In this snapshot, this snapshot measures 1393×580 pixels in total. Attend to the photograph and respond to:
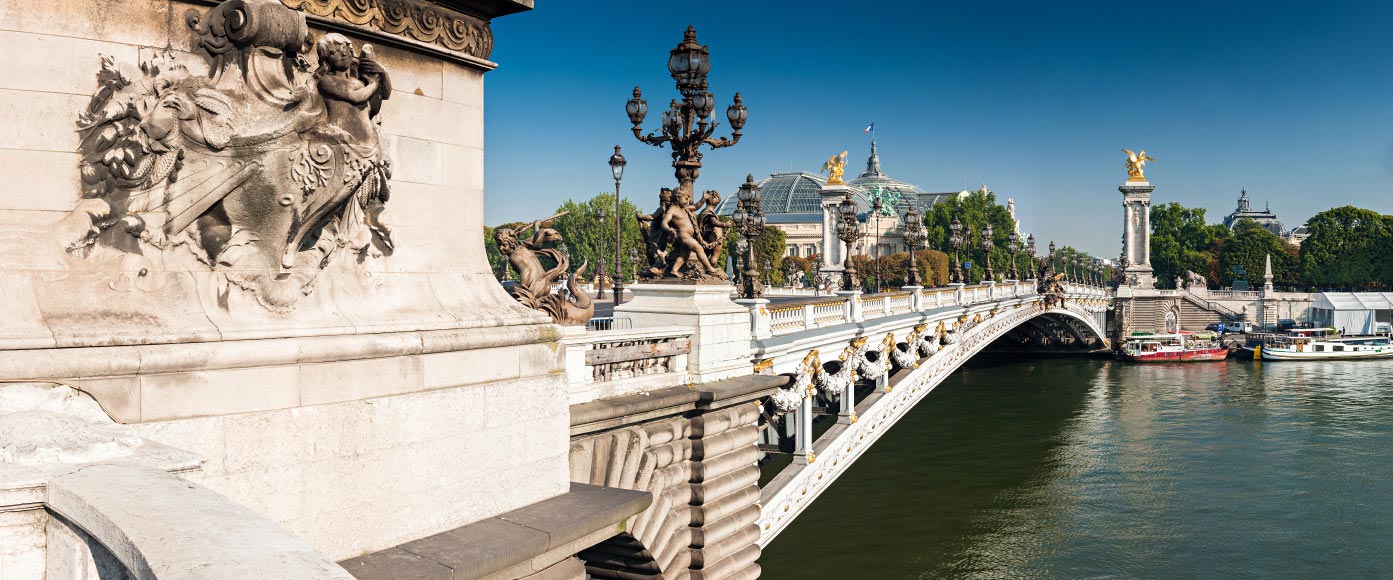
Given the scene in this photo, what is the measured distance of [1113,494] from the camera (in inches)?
1103

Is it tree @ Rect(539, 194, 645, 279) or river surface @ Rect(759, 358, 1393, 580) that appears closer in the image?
river surface @ Rect(759, 358, 1393, 580)

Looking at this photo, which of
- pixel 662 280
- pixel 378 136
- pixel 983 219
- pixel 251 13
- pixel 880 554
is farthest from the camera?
pixel 983 219

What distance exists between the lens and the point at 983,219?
318 feet

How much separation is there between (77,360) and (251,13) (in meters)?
2.11

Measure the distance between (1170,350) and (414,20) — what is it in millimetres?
65440

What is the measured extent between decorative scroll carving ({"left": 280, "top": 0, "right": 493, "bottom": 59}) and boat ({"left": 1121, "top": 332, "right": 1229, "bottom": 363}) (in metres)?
63.9

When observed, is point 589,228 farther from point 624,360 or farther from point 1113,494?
point 624,360

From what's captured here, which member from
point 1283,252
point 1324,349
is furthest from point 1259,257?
point 1324,349

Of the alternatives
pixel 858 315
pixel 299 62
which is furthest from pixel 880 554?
pixel 299 62

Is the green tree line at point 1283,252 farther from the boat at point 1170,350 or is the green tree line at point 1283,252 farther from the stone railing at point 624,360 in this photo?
the stone railing at point 624,360

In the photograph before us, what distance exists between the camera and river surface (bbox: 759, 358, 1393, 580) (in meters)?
22.1

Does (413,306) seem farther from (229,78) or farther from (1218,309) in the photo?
(1218,309)

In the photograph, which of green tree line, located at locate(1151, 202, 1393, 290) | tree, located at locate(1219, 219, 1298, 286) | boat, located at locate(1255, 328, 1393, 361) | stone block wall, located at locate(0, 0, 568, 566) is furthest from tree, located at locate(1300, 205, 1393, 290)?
stone block wall, located at locate(0, 0, 568, 566)

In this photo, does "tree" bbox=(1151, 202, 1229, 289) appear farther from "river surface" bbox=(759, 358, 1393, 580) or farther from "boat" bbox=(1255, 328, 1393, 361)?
"river surface" bbox=(759, 358, 1393, 580)
